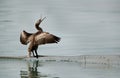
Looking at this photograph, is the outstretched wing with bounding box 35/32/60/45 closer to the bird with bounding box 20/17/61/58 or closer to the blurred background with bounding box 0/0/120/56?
the bird with bounding box 20/17/61/58

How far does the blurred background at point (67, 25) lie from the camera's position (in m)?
13.5

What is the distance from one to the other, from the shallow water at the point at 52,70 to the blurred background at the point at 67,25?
1.02 meters

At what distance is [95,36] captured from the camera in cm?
1527

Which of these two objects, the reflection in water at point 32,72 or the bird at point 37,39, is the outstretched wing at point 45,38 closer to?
the bird at point 37,39

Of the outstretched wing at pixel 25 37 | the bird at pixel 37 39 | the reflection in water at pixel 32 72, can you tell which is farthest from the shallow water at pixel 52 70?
the outstretched wing at pixel 25 37

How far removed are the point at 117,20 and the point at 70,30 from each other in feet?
9.47

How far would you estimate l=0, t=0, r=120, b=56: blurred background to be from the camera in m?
13.5

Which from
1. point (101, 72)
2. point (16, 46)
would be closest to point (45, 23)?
point (16, 46)

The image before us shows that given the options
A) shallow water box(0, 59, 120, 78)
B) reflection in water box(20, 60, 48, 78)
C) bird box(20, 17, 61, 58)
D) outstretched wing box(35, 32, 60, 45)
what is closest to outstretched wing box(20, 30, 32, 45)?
bird box(20, 17, 61, 58)

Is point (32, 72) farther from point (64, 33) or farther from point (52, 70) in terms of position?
point (64, 33)

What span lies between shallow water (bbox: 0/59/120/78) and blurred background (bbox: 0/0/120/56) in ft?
3.36

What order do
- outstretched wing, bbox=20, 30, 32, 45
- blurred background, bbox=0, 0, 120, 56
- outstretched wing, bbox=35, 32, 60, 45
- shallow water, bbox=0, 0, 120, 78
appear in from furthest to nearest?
blurred background, bbox=0, 0, 120, 56, outstretched wing, bbox=20, 30, 32, 45, outstretched wing, bbox=35, 32, 60, 45, shallow water, bbox=0, 0, 120, 78

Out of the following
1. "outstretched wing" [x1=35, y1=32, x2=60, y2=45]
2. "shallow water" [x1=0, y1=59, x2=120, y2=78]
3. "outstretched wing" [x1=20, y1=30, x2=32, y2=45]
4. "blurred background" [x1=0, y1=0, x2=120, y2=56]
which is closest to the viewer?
"shallow water" [x1=0, y1=59, x2=120, y2=78]

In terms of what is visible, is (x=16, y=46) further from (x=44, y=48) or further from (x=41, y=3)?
(x=41, y=3)
